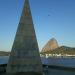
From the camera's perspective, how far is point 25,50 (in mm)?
38625

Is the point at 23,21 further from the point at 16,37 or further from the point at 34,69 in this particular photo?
the point at 34,69

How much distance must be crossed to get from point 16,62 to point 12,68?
115 cm

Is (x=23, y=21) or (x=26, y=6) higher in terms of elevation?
(x=26, y=6)

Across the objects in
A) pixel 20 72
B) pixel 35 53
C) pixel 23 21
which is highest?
pixel 23 21

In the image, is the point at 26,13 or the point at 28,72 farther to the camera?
the point at 26,13

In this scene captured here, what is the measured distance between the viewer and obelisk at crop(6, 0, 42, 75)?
3766 cm

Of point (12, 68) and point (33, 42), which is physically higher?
point (33, 42)

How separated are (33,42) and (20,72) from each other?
18.0 ft

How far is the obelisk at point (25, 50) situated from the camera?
37656 mm

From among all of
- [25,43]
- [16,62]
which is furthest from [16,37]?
[16,62]

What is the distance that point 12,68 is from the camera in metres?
37.4

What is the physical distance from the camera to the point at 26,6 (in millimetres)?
40531

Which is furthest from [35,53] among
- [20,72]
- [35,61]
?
[20,72]

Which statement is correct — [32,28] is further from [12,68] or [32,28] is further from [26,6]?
[12,68]
